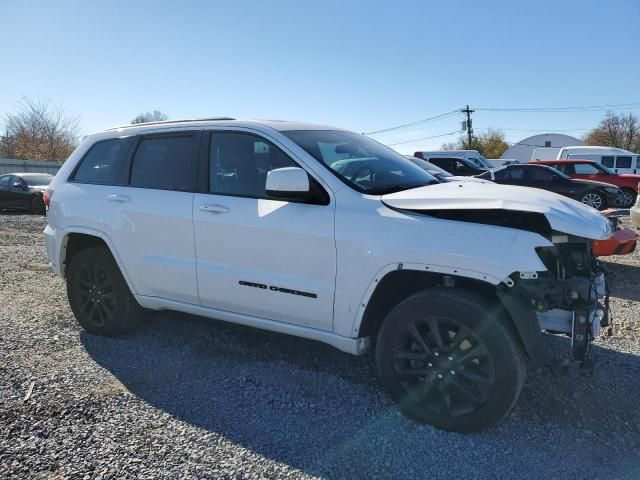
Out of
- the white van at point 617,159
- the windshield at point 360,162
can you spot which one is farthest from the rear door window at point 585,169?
the windshield at point 360,162

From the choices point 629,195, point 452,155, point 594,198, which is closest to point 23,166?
point 452,155

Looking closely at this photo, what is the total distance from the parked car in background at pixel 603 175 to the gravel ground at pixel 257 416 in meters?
14.4

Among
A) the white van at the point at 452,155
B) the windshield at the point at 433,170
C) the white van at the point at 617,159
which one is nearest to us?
the windshield at the point at 433,170

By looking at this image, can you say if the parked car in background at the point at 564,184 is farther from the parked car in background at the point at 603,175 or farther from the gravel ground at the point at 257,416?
the gravel ground at the point at 257,416

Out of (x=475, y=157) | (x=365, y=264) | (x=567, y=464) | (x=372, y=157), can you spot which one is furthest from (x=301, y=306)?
(x=475, y=157)

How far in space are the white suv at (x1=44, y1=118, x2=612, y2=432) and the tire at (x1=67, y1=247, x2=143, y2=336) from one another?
0.02 metres

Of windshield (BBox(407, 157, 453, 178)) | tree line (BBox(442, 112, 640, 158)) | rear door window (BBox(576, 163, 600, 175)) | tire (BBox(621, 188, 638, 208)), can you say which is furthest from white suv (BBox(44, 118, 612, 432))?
tree line (BBox(442, 112, 640, 158))

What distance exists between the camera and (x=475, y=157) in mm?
26422

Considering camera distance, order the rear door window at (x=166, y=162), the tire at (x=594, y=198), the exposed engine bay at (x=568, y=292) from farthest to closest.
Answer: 1. the tire at (x=594, y=198)
2. the rear door window at (x=166, y=162)
3. the exposed engine bay at (x=568, y=292)

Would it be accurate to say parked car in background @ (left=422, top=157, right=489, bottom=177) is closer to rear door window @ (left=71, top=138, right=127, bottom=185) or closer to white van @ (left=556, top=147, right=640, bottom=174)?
white van @ (left=556, top=147, right=640, bottom=174)

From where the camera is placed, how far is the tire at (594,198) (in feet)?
45.8

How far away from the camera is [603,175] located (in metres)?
17.0

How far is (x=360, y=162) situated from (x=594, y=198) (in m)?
12.8

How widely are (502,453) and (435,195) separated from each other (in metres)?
1.51
